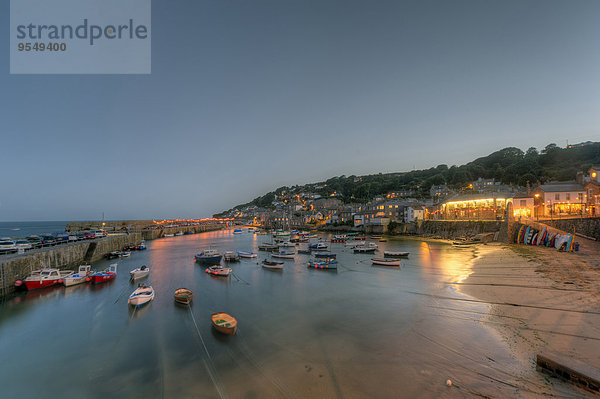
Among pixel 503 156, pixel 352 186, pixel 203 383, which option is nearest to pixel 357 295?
pixel 203 383

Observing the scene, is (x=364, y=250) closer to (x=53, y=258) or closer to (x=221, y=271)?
(x=221, y=271)

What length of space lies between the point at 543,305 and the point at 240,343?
17025 mm

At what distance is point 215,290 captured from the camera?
22703 millimetres

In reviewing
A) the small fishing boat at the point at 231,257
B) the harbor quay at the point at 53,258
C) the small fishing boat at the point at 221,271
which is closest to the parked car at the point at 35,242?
the harbor quay at the point at 53,258

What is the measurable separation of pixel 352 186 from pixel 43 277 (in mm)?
166220

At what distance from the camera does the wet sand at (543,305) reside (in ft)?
31.7

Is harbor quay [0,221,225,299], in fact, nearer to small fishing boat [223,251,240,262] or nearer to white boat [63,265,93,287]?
white boat [63,265,93,287]

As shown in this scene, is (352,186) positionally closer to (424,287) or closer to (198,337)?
(424,287)

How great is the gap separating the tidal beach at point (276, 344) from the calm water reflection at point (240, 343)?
0.22ft

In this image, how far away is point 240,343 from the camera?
500 inches

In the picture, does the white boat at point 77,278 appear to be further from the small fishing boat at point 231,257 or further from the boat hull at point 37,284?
the small fishing boat at point 231,257

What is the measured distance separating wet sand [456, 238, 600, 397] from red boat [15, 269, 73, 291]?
31974 millimetres

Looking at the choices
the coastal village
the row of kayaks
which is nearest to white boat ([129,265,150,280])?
the row of kayaks

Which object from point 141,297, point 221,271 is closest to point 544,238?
point 221,271
